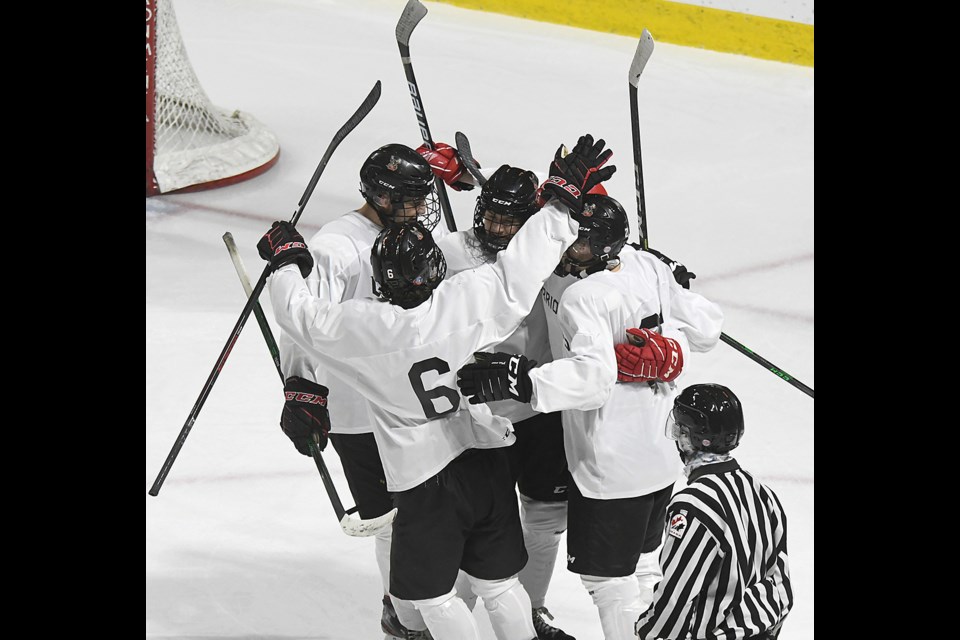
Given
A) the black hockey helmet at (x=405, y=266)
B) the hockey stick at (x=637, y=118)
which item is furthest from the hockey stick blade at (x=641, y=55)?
the black hockey helmet at (x=405, y=266)

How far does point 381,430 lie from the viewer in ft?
8.40

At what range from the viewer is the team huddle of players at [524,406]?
2221mm

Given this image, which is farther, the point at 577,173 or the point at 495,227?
the point at 495,227

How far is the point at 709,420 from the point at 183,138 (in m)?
4.21

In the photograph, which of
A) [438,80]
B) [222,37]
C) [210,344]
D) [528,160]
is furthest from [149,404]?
[222,37]

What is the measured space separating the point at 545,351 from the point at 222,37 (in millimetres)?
4784

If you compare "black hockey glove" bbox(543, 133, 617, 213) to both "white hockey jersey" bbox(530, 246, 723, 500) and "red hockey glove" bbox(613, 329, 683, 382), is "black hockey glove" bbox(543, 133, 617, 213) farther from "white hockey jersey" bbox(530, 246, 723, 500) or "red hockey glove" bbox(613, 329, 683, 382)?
"red hockey glove" bbox(613, 329, 683, 382)

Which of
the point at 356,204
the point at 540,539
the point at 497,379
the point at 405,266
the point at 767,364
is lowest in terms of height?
the point at 356,204

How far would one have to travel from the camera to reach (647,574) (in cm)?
294

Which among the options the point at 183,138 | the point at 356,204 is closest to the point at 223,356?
the point at 356,204

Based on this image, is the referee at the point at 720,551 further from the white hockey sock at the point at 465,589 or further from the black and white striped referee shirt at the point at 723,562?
the white hockey sock at the point at 465,589

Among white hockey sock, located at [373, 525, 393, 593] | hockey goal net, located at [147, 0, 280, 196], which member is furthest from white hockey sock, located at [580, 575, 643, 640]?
hockey goal net, located at [147, 0, 280, 196]

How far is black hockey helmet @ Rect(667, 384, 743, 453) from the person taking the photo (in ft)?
7.35

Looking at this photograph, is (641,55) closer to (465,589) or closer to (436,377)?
(436,377)
